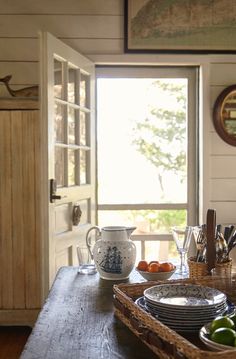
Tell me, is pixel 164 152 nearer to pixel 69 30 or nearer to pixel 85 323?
pixel 69 30

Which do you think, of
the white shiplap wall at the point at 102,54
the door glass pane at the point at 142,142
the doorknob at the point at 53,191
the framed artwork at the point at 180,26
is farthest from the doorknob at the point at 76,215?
the framed artwork at the point at 180,26

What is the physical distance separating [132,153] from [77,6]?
117 centimetres

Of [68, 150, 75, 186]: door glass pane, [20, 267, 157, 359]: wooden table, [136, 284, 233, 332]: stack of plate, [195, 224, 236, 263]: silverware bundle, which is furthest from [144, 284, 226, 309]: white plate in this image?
[68, 150, 75, 186]: door glass pane

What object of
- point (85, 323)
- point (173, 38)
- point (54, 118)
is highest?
point (173, 38)

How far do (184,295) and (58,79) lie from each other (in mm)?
1919

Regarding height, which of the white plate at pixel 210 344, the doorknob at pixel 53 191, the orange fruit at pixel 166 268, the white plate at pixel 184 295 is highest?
the doorknob at pixel 53 191

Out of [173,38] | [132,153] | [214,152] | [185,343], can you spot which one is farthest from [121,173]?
[185,343]

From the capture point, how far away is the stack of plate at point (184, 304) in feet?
3.49

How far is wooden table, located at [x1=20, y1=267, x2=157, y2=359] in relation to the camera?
3.23 ft

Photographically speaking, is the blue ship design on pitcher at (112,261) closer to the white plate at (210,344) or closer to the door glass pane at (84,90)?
the white plate at (210,344)

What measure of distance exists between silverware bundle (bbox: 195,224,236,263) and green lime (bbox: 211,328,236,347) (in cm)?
58

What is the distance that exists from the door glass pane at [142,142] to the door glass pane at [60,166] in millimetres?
721

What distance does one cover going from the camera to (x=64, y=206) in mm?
2791

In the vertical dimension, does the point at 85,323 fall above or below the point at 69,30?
below
